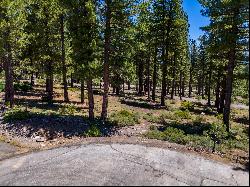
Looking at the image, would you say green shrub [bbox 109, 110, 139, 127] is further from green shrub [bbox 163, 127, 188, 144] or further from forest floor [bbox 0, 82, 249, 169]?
green shrub [bbox 163, 127, 188, 144]

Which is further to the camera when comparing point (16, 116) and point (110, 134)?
point (16, 116)

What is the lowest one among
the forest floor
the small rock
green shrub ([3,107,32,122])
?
the small rock

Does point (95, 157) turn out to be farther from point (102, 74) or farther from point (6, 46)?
point (6, 46)

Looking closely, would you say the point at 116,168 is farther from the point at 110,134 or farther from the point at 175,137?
the point at 110,134

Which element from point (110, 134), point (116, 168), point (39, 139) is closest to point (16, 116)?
point (39, 139)

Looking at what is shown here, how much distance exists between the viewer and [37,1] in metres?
35.3

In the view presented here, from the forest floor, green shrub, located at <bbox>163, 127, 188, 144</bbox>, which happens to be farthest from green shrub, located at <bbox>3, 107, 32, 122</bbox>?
green shrub, located at <bbox>163, 127, 188, 144</bbox>

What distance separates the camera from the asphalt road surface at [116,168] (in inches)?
549

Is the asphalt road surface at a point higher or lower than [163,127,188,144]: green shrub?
lower

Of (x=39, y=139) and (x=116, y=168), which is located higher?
(x=116, y=168)

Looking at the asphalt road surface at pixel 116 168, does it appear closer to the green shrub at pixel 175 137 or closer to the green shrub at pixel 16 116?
the green shrub at pixel 175 137

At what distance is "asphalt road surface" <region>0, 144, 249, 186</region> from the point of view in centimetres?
1395

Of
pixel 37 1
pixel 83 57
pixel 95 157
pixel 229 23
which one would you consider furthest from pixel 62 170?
pixel 37 1

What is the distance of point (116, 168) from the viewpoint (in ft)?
49.7
